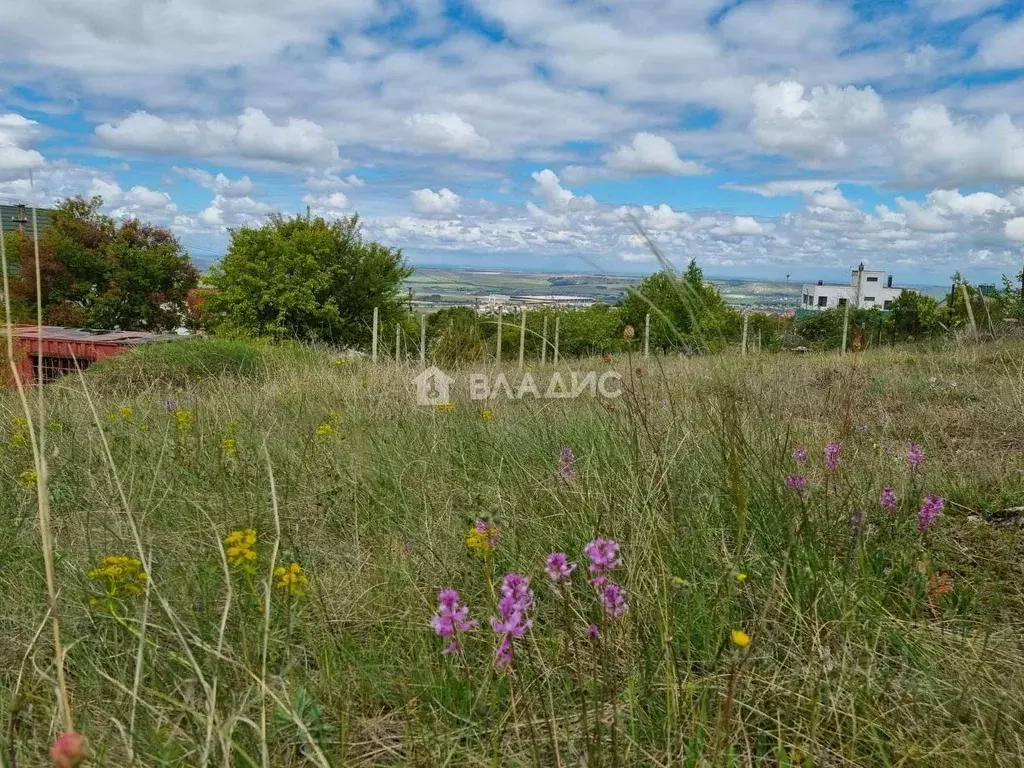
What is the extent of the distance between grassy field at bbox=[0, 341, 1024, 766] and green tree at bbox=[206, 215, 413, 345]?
68.7ft

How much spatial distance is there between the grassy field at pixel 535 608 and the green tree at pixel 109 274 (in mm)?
31924

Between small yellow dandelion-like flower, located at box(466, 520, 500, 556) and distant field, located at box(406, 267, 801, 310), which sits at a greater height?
distant field, located at box(406, 267, 801, 310)

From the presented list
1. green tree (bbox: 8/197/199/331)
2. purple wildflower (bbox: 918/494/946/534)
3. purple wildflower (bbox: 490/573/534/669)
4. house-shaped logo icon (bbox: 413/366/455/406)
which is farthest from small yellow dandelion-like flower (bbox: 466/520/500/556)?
green tree (bbox: 8/197/199/331)

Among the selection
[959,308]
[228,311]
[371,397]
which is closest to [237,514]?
[371,397]

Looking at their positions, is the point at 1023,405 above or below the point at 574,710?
above

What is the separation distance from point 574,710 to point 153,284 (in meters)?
35.3

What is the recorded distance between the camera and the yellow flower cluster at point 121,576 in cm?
156

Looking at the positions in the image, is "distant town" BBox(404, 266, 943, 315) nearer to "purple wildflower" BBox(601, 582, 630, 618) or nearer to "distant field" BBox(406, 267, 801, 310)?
"distant field" BBox(406, 267, 801, 310)

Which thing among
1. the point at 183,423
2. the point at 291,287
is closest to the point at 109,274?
the point at 291,287

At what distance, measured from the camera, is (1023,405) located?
4262mm

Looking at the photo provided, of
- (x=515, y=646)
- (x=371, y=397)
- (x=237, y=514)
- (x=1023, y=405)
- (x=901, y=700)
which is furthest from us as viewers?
(x=371, y=397)

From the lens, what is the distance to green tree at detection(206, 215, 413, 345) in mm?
23891

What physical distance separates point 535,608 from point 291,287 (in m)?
23.9

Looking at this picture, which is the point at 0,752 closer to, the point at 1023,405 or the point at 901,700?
the point at 901,700
